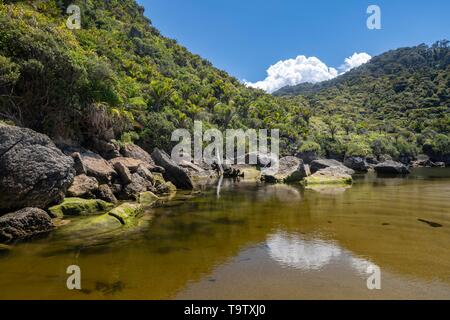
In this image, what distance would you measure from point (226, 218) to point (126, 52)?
70.7 meters

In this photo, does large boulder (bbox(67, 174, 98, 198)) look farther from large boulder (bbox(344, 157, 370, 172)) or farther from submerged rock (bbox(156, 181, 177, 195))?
large boulder (bbox(344, 157, 370, 172))

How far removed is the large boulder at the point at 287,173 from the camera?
3994 cm

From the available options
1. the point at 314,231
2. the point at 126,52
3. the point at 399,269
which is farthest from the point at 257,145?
the point at 399,269

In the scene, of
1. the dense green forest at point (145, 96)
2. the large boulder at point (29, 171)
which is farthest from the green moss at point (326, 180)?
the large boulder at point (29, 171)

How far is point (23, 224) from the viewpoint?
45.3 feet

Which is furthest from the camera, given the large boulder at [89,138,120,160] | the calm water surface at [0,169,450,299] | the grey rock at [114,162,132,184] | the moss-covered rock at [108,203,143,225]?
the large boulder at [89,138,120,160]

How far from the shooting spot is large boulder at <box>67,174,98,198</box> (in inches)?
779

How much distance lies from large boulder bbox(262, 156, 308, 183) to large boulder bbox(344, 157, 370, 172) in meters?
33.0

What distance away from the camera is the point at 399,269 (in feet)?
32.9

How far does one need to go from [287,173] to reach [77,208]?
27.5 metres

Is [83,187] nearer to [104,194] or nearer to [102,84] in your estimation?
[104,194]

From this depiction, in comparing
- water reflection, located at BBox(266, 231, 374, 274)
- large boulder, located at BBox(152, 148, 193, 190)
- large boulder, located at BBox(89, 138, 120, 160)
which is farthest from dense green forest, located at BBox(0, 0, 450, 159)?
water reflection, located at BBox(266, 231, 374, 274)

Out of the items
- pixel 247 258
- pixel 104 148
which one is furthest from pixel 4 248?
pixel 104 148
